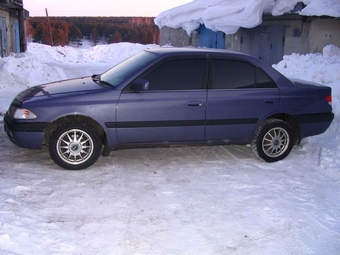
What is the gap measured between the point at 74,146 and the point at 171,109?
1.39 metres

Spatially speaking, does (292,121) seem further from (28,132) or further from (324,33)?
(324,33)

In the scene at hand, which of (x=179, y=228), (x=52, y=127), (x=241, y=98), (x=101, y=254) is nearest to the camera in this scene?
(x=101, y=254)

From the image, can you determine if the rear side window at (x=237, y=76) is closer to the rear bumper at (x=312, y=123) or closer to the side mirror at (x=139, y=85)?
the rear bumper at (x=312, y=123)

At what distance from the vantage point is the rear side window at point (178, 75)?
528 centimetres

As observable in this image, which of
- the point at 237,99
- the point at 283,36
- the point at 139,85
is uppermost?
the point at 283,36

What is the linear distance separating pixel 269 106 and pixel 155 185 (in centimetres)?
211

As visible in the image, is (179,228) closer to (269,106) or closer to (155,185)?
(155,185)

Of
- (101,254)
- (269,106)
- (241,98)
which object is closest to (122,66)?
(241,98)

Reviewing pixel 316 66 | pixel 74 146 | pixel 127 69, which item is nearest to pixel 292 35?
pixel 316 66

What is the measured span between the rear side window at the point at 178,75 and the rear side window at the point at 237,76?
0.22 m

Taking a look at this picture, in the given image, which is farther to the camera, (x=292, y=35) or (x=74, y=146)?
(x=292, y=35)

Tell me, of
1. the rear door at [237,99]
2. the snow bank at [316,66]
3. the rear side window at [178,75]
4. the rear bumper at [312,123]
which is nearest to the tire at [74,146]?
the rear side window at [178,75]

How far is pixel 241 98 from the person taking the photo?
5.52 m

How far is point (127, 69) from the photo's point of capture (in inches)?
221
